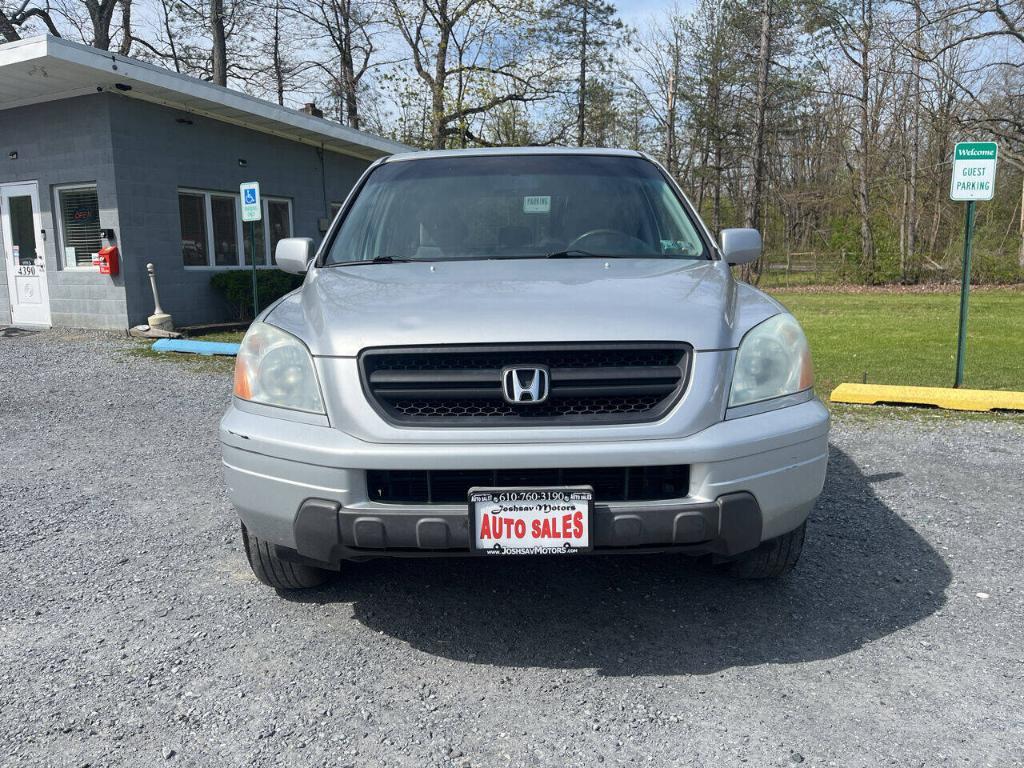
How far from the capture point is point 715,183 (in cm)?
3522

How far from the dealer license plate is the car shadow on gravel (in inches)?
19.7

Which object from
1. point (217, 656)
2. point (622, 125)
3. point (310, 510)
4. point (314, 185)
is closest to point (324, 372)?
point (310, 510)

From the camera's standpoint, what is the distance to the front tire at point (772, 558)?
2.85 meters

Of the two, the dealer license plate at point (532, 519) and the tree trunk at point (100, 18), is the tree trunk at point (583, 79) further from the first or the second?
the dealer license plate at point (532, 519)

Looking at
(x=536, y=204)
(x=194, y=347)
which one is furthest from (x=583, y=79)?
(x=536, y=204)

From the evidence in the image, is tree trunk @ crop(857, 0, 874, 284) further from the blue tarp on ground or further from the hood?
the hood

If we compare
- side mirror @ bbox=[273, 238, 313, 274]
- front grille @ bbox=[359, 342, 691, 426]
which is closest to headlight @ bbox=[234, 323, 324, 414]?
front grille @ bbox=[359, 342, 691, 426]

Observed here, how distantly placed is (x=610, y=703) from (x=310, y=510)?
108cm

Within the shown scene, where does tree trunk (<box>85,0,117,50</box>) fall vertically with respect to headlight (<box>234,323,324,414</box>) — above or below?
above

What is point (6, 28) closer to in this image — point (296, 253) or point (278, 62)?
point (278, 62)

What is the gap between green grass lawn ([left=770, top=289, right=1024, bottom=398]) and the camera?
821 centimetres

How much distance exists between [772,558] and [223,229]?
13510 millimetres

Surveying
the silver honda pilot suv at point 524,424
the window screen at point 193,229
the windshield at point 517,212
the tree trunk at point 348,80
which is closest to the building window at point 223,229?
the window screen at point 193,229

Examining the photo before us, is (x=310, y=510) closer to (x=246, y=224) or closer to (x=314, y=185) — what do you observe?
(x=246, y=224)
